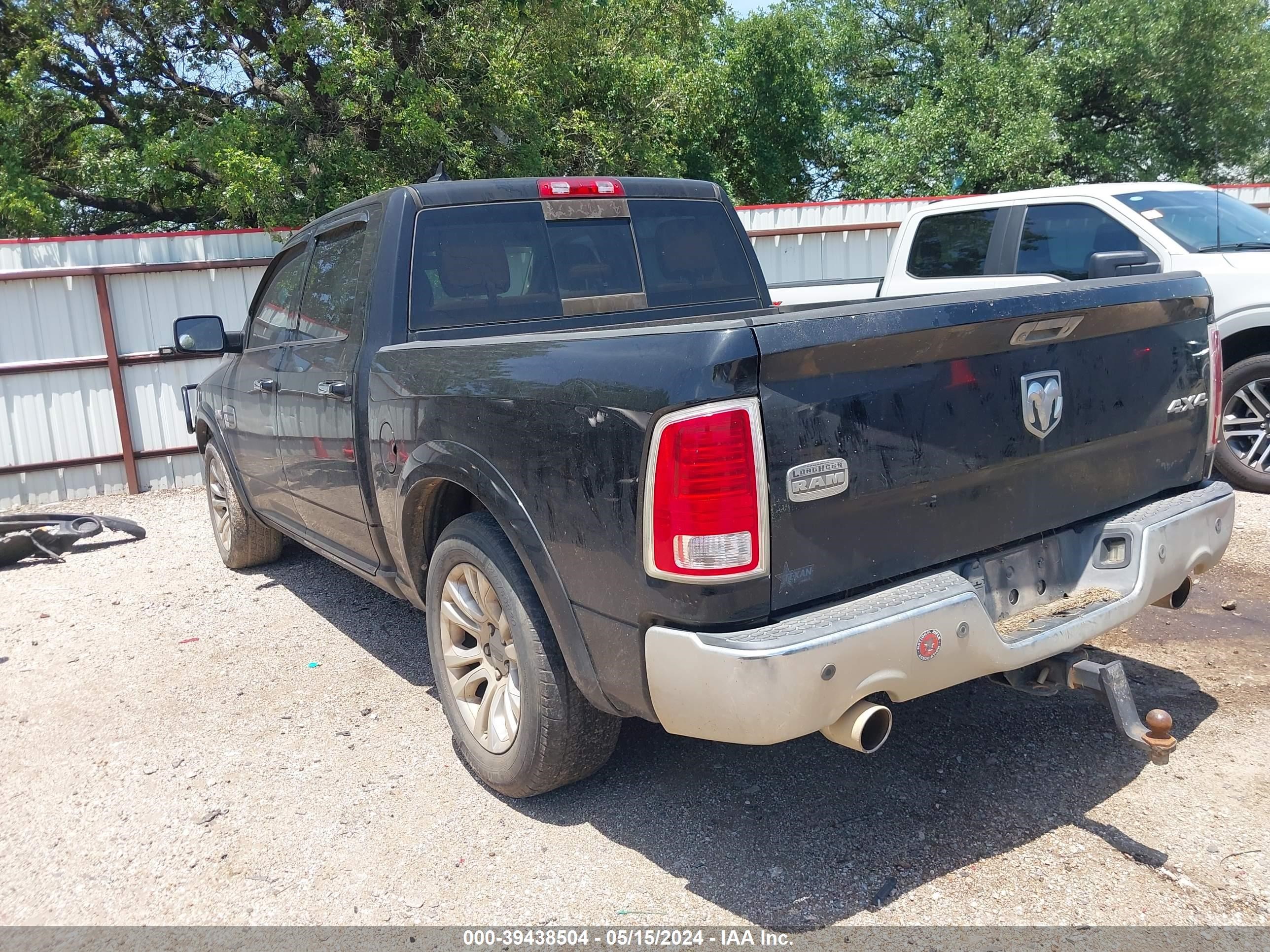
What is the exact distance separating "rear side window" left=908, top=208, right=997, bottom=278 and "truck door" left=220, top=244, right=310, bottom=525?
16.2 ft

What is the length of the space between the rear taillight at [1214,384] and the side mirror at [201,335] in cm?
465

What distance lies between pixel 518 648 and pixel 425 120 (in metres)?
9.19

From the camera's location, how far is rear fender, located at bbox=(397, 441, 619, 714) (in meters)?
2.80

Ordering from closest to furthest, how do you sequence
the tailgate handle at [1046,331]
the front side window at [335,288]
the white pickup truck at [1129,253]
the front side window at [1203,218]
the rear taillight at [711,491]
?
the rear taillight at [711,491] < the tailgate handle at [1046,331] < the front side window at [335,288] < the white pickup truck at [1129,253] < the front side window at [1203,218]

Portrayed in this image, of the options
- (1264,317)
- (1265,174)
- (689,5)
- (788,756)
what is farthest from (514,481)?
(1265,174)

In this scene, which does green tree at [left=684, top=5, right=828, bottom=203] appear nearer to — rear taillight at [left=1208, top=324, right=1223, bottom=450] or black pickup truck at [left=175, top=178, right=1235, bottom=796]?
black pickup truck at [left=175, top=178, right=1235, bottom=796]

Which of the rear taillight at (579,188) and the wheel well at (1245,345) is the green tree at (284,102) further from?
the wheel well at (1245,345)

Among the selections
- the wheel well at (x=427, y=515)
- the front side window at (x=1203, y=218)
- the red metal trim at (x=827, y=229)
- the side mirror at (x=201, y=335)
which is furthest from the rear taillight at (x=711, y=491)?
the red metal trim at (x=827, y=229)

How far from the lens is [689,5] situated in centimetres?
1806

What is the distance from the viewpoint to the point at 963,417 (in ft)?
8.98

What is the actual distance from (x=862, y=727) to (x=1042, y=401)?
1099mm

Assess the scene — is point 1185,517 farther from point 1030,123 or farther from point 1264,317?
point 1030,123

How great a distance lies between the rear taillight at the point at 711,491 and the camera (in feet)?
7.78

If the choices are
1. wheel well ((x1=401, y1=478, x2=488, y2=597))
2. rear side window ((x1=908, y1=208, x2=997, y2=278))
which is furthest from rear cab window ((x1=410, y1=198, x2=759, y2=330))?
rear side window ((x1=908, y1=208, x2=997, y2=278))
